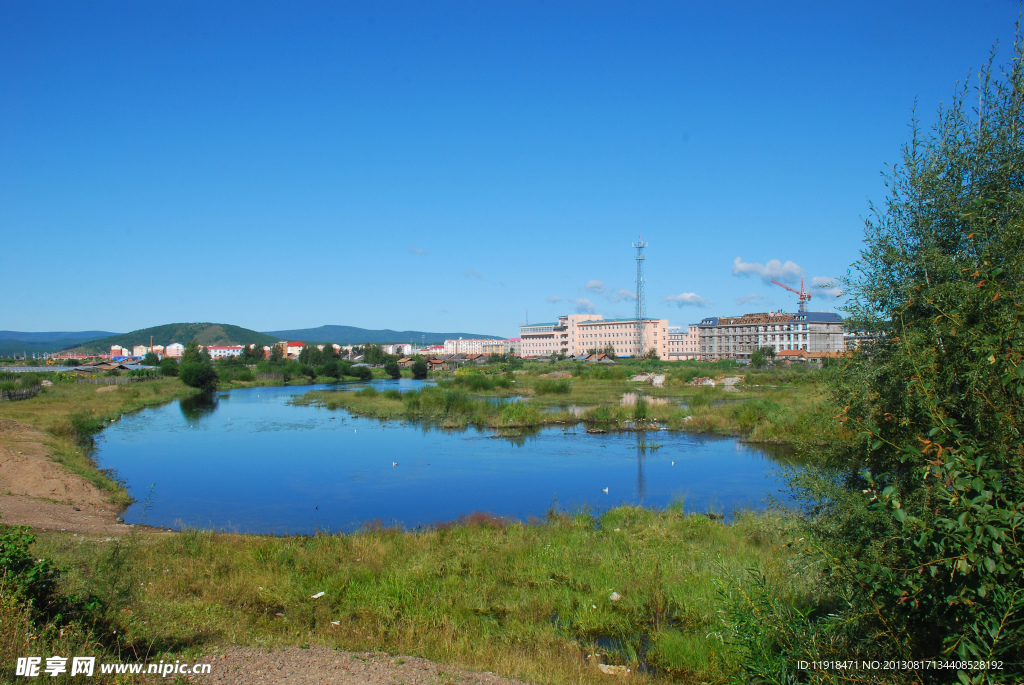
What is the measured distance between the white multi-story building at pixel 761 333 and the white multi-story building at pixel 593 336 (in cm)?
1124

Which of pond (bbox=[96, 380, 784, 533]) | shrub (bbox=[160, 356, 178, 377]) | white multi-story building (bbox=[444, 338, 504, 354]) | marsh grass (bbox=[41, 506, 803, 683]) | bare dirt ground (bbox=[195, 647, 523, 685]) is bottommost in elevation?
pond (bbox=[96, 380, 784, 533])

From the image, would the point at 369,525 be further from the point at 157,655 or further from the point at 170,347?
the point at 170,347

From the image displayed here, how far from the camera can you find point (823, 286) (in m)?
9.45

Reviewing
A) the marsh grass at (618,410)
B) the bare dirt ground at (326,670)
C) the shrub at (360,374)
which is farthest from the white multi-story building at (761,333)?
the bare dirt ground at (326,670)

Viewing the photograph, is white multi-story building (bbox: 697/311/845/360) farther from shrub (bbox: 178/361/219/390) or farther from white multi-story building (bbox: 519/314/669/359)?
shrub (bbox: 178/361/219/390)

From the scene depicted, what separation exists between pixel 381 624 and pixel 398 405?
108 feet

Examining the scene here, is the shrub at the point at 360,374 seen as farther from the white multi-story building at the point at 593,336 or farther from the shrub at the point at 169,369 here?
the white multi-story building at the point at 593,336

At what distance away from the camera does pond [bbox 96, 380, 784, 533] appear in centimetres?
1606

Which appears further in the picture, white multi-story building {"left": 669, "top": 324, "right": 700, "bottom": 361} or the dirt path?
white multi-story building {"left": 669, "top": 324, "right": 700, "bottom": 361}

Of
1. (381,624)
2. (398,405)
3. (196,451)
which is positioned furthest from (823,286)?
(398,405)

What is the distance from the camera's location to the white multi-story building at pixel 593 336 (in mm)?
125438

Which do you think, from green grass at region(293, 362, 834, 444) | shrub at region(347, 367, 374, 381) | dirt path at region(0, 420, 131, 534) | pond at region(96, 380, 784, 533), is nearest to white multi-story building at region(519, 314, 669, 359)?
shrub at region(347, 367, 374, 381)

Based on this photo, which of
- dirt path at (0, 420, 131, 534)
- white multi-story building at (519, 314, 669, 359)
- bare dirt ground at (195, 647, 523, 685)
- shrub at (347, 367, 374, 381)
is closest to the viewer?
bare dirt ground at (195, 647, 523, 685)

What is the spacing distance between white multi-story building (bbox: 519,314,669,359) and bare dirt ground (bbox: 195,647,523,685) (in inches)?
4361
